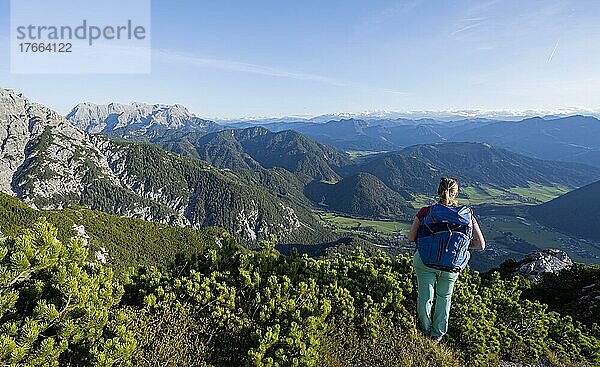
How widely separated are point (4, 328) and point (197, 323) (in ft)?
11.0

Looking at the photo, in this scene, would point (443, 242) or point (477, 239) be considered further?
point (477, 239)

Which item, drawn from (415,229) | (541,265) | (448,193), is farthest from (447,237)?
(541,265)

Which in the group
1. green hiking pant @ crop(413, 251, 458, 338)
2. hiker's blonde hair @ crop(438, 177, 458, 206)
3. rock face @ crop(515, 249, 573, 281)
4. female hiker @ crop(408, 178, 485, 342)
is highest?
hiker's blonde hair @ crop(438, 177, 458, 206)

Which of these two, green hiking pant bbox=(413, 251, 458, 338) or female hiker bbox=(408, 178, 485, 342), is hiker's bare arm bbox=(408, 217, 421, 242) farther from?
green hiking pant bbox=(413, 251, 458, 338)

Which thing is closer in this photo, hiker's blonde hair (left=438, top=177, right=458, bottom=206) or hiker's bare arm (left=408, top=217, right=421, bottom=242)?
hiker's blonde hair (left=438, top=177, right=458, bottom=206)

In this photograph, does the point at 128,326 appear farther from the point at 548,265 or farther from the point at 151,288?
the point at 548,265

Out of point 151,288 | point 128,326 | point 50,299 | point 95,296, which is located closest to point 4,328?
point 50,299

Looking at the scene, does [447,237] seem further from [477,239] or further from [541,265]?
[541,265]

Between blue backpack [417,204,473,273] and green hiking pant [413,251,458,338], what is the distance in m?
0.37

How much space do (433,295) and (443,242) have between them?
6.00 ft

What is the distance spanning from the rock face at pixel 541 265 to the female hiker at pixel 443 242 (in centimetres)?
2072

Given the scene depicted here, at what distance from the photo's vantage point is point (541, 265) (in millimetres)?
26078

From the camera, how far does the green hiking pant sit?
8.15 meters

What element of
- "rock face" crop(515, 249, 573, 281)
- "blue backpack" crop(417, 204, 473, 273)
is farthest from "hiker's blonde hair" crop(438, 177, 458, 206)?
"rock face" crop(515, 249, 573, 281)
